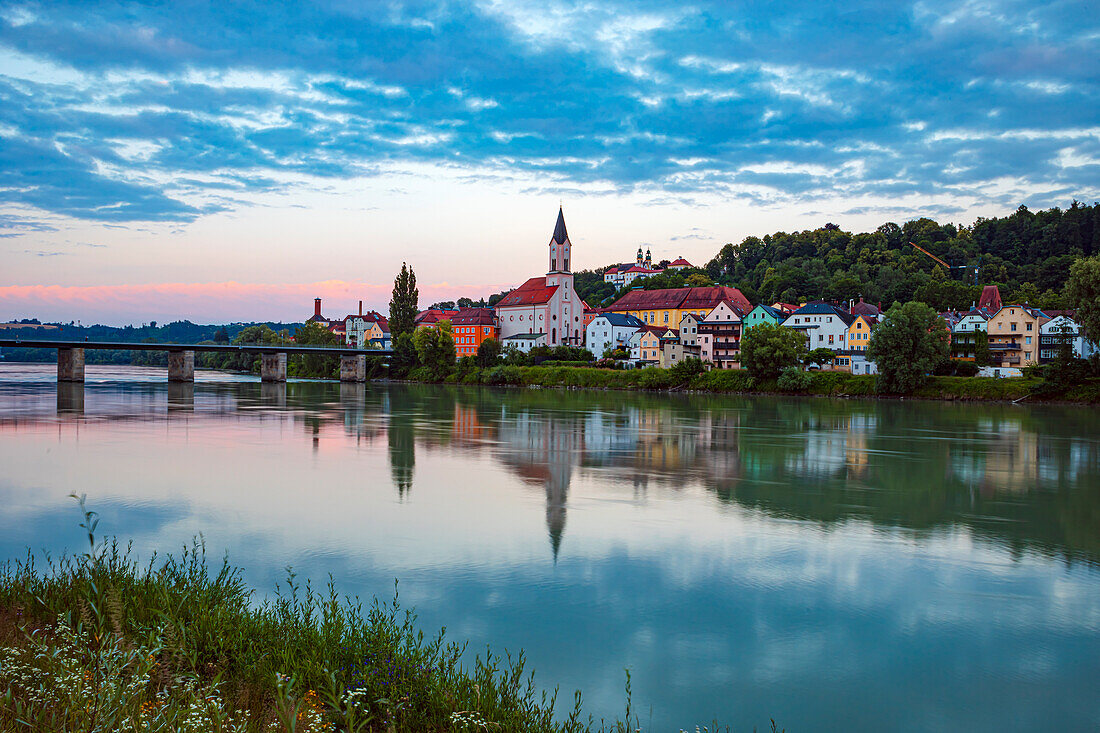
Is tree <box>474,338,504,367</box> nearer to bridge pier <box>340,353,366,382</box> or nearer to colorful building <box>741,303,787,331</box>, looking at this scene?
bridge pier <box>340,353,366,382</box>

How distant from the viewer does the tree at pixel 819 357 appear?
70500 millimetres

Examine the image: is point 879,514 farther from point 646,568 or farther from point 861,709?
point 861,709

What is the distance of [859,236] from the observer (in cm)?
14325

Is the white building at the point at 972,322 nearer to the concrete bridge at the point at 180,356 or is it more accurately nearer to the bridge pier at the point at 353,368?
the bridge pier at the point at 353,368

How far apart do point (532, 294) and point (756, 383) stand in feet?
194

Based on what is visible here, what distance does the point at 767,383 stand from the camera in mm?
66188

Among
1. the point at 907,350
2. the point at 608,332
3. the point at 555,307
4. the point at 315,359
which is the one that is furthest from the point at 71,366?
the point at 907,350

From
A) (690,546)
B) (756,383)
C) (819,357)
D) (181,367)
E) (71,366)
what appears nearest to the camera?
(690,546)

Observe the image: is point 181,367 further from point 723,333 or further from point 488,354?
point 723,333

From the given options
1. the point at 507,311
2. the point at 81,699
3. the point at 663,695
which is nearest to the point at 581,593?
the point at 663,695

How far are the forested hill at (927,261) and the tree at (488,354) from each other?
45431 millimetres

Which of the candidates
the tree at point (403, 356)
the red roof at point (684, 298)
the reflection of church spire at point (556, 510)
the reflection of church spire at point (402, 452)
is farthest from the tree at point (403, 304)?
the reflection of church spire at point (556, 510)

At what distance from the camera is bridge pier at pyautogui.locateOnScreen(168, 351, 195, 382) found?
262 ft

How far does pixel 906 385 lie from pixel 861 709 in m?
56.4
